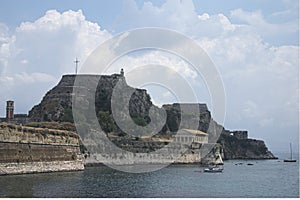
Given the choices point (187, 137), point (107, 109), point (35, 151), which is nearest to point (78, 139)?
point (35, 151)

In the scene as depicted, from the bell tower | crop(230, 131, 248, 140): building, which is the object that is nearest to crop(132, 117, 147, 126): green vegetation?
the bell tower

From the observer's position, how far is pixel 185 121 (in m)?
114

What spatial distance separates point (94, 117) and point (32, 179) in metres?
54.4

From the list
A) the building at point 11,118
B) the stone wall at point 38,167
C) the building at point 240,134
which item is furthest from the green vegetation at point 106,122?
the building at point 240,134

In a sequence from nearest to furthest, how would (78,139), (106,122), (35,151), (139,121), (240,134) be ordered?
(35,151) → (78,139) → (106,122) → (139,121) → (240,134)

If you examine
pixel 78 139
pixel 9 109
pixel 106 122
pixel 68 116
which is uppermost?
pixel 9 109

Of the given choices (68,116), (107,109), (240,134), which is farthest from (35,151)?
(240,134)

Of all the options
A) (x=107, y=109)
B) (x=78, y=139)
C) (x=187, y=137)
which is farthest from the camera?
(x=107, y=109)

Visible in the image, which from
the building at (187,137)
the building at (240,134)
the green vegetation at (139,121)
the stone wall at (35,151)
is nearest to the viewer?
the stone wall at (35,151)

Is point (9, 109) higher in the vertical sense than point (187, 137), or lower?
higher

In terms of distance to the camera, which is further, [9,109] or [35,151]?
[9,109]

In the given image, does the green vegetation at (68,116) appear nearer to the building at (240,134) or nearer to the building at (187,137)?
the building at (187,137)

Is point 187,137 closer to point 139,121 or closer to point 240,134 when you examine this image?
point 139,121

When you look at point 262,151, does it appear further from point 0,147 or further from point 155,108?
point 0,147
